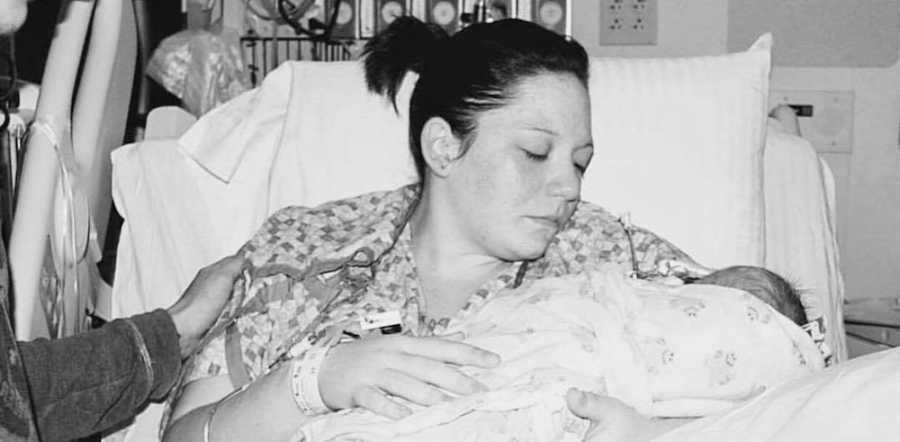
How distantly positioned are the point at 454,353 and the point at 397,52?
805mm

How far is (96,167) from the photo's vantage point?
1.90m

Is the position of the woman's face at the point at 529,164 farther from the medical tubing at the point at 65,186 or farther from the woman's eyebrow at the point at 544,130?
the medical tubing at the point at 65,186

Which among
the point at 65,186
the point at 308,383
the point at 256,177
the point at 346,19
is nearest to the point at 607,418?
the point at 308,383

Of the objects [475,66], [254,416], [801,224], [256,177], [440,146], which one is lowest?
[254,416]

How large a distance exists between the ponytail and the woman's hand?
2.28 feet

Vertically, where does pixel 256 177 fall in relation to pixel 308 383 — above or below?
above

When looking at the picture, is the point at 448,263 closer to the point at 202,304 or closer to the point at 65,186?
the point at 202,304

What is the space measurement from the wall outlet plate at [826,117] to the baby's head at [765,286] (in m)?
1.65

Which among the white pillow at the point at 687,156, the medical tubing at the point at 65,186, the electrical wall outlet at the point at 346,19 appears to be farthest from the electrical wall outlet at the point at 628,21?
the medical tubing at the point at 65,186

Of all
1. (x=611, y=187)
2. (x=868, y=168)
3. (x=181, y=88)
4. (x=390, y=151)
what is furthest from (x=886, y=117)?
(x=181, y=88)

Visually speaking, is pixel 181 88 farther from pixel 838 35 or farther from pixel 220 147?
pixel 838 35

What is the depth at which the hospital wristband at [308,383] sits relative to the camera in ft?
4.85

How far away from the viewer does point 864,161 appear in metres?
3.21

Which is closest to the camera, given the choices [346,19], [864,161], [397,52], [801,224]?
[397,52]
